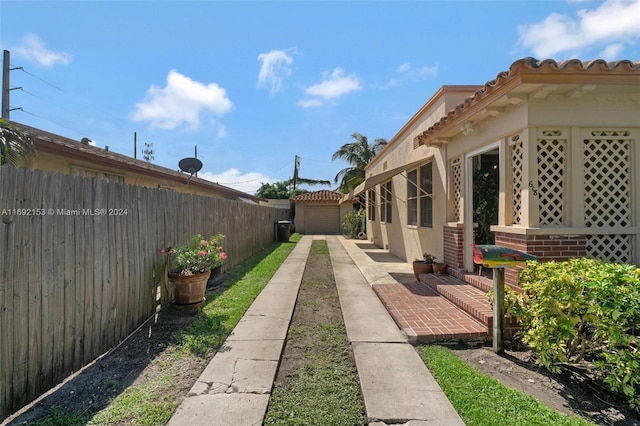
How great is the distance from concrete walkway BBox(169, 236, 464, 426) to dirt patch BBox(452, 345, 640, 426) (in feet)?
2.65

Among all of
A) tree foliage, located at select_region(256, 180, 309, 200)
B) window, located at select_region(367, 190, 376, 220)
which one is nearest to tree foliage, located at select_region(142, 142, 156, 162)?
tree foliage, located at select_region(256, 180, 309, 200)

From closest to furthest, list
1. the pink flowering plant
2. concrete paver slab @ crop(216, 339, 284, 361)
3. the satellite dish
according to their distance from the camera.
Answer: concrete paver slab @ crop(216, 339, 284, 361)
the pink flowering plant
the satellite dish

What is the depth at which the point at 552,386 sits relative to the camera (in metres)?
3.09

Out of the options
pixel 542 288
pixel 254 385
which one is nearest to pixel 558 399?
pixel 542 288

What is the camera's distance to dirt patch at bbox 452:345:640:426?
267cm

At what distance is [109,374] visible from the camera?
3.27m

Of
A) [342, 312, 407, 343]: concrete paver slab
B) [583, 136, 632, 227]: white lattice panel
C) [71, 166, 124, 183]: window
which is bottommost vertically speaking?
[342, 312, 407, 343]: concrete paver slab

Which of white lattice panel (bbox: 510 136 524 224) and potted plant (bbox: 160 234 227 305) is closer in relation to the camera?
white lattice panel (bbox: 510 136 524 224)

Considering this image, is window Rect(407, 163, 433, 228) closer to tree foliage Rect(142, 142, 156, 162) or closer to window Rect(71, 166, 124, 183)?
window Rect(71, 166, 124, 183)

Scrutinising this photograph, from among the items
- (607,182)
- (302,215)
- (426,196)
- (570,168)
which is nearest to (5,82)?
(302,215)

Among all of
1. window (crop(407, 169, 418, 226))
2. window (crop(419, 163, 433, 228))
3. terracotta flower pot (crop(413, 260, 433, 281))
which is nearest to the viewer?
terracotta flower pot (crop(413, 260, 433, 281))

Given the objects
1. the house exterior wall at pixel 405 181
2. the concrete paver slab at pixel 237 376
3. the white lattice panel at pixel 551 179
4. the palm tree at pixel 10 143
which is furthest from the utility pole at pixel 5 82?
the white lattice panel at pixel 551 179

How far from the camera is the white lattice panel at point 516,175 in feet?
15.3

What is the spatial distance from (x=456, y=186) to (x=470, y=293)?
2.84 metres
